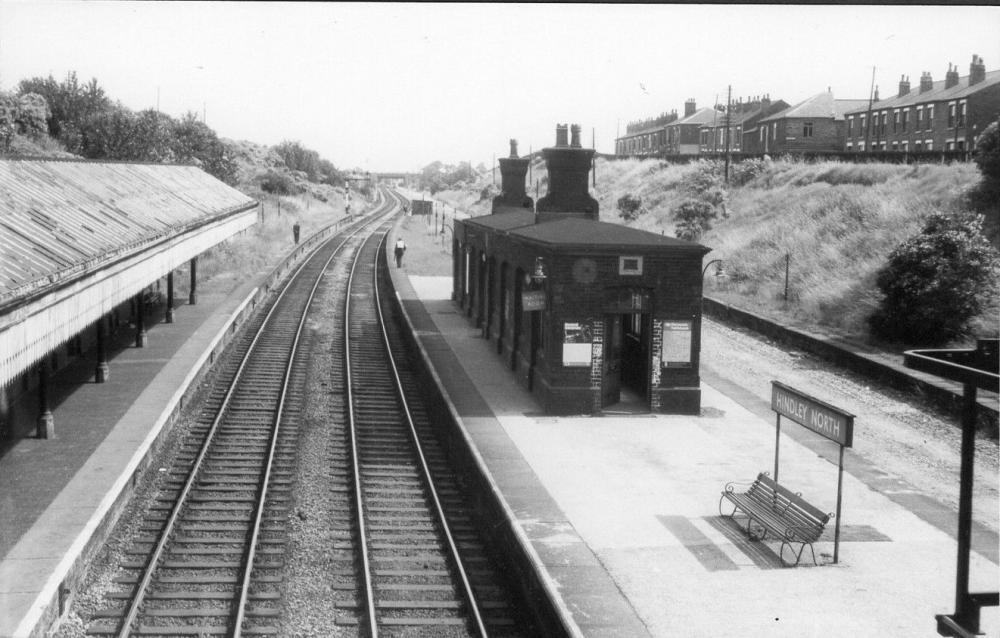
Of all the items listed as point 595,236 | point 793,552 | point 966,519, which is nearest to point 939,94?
point 595,236

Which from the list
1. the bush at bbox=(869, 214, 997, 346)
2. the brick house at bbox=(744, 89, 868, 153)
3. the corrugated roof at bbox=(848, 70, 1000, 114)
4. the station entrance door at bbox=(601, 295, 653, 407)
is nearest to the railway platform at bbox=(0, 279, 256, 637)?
the station entrance door at bbox=(601, 295, 653, 407)

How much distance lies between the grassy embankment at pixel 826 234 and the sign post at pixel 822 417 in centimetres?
1167

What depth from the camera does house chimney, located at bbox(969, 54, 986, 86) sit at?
42594 millimetres

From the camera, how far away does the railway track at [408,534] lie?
30.8ft

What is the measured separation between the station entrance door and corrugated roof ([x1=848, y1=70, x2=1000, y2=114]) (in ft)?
101

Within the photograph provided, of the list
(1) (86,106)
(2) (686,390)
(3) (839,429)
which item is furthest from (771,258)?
(1) (86,106)

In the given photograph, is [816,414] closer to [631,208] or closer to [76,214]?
[76,214]

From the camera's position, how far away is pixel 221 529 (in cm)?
1155

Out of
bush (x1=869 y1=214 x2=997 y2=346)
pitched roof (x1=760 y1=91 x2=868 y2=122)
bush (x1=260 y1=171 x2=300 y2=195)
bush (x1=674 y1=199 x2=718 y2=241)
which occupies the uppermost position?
pitched roof (x1=760 y1=91 x2=868 y2=122)

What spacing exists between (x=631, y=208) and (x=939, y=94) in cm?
1640

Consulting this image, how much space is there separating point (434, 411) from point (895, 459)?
26.2ft

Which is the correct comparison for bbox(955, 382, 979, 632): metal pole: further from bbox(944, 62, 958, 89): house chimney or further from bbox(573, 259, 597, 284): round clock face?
bbox(944, 62, 958, 89): house chimney

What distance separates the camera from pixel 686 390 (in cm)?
1700

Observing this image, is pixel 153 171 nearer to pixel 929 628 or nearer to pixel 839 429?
pixel 839 429
